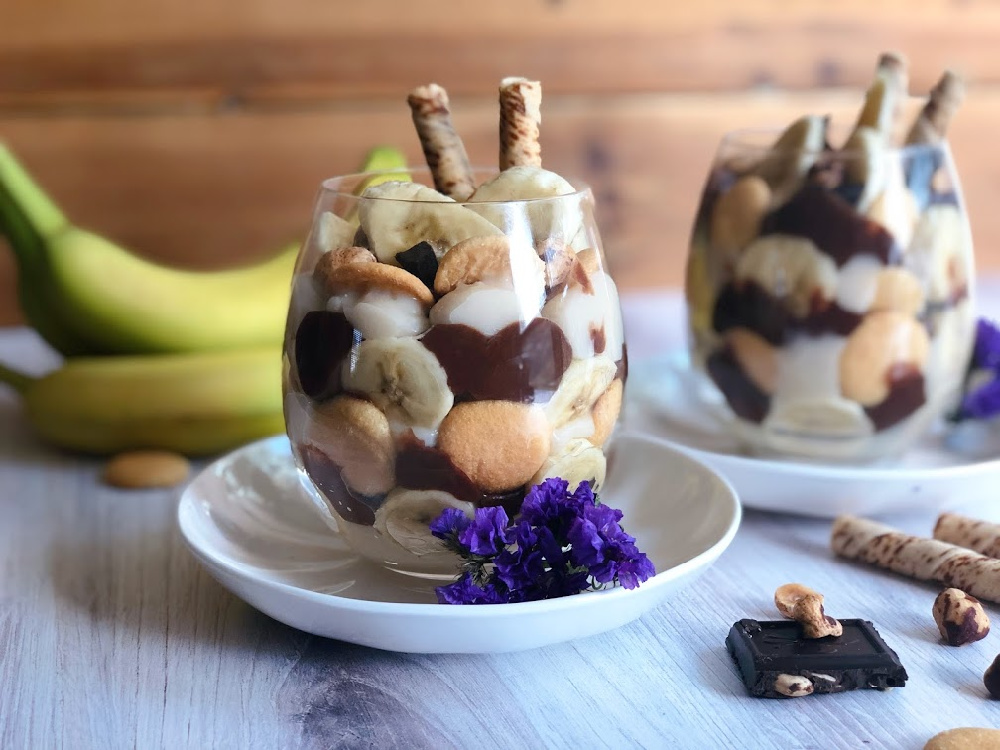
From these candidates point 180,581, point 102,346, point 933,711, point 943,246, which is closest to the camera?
point 933,711

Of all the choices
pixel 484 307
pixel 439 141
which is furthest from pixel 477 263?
pixel 439 141

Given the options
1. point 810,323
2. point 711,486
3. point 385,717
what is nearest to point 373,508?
point 385,717

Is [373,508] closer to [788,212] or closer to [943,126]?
[788,212]

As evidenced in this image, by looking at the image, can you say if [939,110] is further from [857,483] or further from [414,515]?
[414,515]

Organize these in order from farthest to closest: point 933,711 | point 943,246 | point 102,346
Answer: point 102,346, point 943,246, point 933,711

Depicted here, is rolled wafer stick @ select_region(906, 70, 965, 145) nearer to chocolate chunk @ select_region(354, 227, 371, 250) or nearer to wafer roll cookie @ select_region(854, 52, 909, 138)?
wafer roll cookie @ select_region(854, 52, 909, 138)

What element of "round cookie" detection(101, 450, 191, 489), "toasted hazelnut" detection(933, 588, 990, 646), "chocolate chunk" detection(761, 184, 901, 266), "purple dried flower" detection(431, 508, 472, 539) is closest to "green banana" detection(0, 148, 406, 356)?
"round cookie" detection(101, 450, 191, 489)

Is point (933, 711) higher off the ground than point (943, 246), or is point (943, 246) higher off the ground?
point (943, 246)
